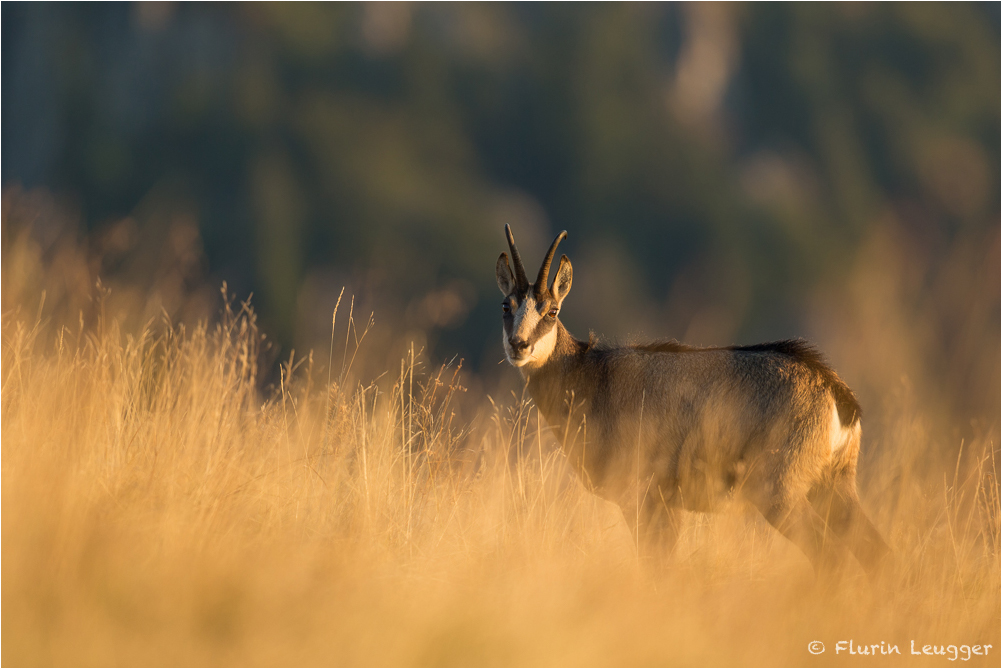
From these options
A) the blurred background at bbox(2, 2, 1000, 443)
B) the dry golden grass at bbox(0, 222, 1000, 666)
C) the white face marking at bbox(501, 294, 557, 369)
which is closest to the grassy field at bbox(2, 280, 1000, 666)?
the dry golden grass at bbox(0, 222, 1000, 666)

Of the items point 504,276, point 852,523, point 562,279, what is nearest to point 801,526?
point 852,523

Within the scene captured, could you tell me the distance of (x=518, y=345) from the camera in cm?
589

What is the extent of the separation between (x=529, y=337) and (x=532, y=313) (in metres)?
0.23

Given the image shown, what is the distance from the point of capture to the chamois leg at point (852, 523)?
16.9 ft

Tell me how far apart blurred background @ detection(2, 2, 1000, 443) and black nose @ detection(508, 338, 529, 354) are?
1422 inches

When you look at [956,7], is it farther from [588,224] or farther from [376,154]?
[376,154]

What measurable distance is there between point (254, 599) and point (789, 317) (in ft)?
161

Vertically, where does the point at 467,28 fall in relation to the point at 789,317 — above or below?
above

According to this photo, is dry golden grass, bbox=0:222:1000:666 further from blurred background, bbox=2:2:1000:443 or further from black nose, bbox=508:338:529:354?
blurred background, bbox=2:2:1000:443

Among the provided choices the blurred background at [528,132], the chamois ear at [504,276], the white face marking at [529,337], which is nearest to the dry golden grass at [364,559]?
the white face marking at [529,337]

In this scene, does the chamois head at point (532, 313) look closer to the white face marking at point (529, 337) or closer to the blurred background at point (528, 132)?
the white face marking at point (529, 337)

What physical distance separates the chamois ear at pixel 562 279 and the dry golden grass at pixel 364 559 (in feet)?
3.98

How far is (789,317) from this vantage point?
162ft

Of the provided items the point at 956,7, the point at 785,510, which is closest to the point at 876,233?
the point at 785,510
